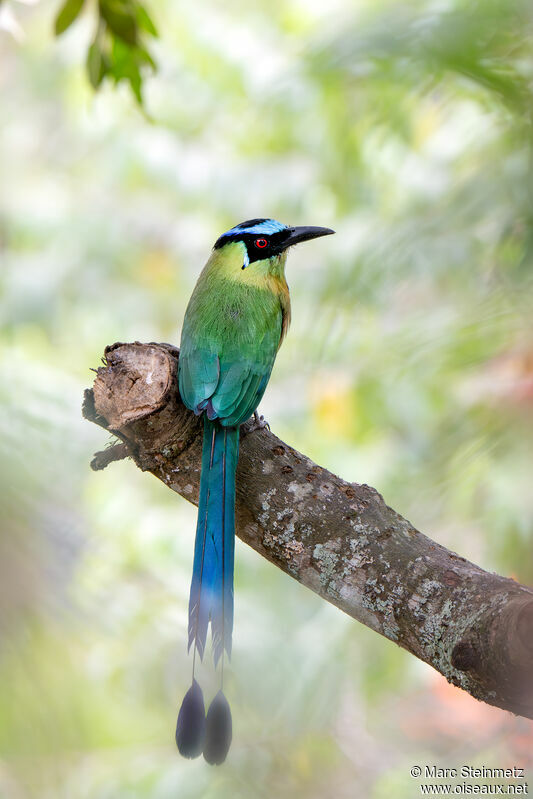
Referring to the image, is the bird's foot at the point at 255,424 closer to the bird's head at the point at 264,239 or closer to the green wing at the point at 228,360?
the green wing at the point at 228,360

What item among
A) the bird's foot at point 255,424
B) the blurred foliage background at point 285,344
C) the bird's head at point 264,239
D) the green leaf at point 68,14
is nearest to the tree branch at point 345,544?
the bird's foot at point 255,424

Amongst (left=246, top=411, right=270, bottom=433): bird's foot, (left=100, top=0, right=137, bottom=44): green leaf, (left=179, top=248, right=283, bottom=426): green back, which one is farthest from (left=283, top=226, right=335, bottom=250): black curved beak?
(left=100, top=0, right=137, bottom=44): green leaf

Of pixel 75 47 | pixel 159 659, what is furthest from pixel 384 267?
pixel 75 47

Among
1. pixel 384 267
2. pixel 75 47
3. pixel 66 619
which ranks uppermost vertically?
pixel 75 47

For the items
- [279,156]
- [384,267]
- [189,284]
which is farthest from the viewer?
[189,284]

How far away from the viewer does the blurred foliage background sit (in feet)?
4.22

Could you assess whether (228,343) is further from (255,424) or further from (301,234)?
(301,234)

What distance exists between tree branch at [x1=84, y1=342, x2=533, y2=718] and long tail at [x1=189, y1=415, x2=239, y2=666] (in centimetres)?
6

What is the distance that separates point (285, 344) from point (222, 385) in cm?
330

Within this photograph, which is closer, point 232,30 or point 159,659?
point 159,659

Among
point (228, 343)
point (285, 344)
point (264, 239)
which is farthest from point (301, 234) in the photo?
point (285, 344)

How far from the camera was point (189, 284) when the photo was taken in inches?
219

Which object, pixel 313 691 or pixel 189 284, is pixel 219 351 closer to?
pixel 313 691

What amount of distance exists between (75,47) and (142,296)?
1761 millimetres
